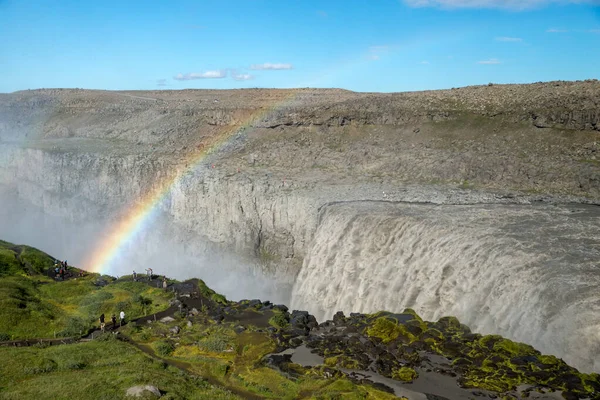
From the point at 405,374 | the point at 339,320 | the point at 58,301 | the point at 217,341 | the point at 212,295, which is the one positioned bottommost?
the point at 58,301

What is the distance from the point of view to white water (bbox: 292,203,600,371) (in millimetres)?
23000

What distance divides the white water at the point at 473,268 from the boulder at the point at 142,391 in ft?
46.9

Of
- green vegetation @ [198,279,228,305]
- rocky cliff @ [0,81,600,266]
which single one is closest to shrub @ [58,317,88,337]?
green vegetation @ [198,279,228,305]

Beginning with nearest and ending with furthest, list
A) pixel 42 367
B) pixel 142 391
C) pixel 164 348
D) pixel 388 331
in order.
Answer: pixel 142 391 < pixel 42 367 < pixel 388 331 < pixel 164 348

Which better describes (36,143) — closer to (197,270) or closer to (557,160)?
(197,270)

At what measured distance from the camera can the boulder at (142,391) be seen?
73.5 ft

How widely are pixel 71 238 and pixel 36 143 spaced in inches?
954

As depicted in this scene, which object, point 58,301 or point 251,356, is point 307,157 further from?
point 251,356

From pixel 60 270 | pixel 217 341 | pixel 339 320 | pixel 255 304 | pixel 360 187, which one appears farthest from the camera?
pixel 360 187

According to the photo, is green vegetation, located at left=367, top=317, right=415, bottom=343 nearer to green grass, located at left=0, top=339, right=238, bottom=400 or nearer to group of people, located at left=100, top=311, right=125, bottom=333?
green grass, located at left=0, top=339, right=238, bottom=400

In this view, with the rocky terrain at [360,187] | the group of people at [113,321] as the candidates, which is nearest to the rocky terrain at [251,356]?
A: the group of people at [113,321]

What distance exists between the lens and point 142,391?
22.5 meters

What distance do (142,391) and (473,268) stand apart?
16625mm

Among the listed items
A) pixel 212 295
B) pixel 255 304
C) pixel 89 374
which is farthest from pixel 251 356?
pixel 212 295
